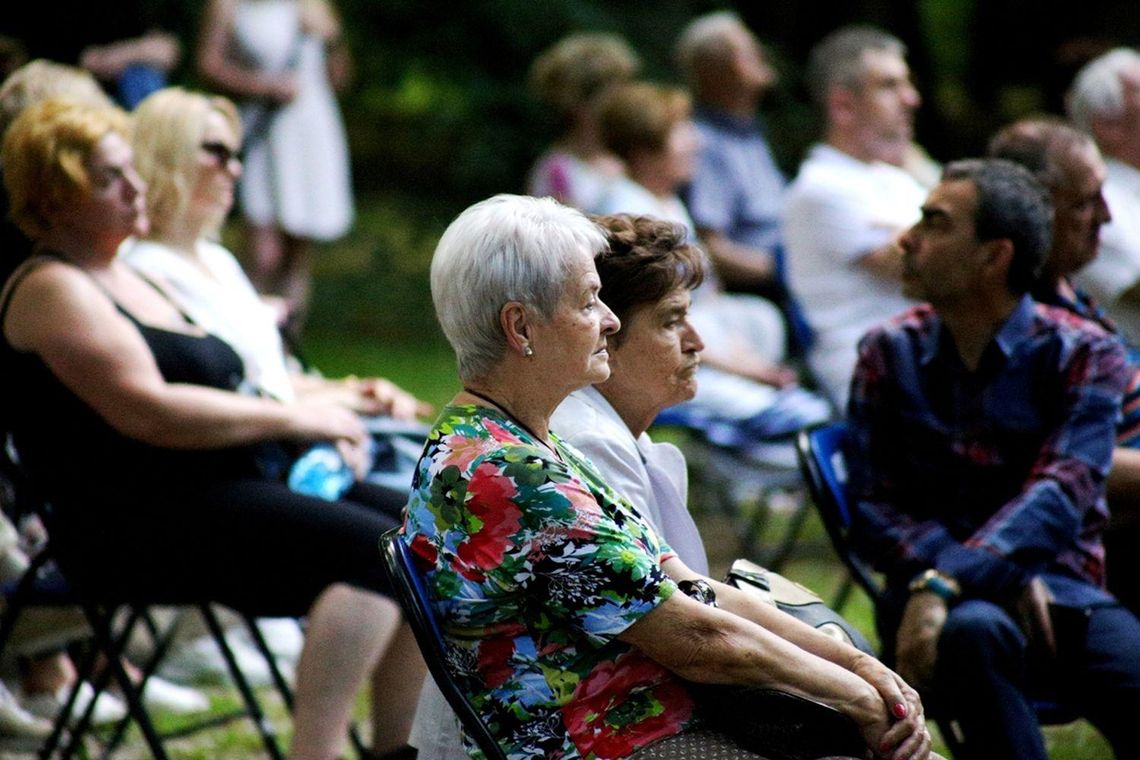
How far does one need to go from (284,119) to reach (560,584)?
6550 millimetres

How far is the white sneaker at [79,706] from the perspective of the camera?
4.46m

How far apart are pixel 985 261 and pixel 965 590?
0.75 m

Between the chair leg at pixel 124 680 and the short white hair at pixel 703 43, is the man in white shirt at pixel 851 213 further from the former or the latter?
the chair leg at pixel 124 680


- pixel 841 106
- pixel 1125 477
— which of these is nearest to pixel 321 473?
pixel 1125 477

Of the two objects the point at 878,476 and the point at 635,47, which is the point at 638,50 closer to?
the point at 635,47

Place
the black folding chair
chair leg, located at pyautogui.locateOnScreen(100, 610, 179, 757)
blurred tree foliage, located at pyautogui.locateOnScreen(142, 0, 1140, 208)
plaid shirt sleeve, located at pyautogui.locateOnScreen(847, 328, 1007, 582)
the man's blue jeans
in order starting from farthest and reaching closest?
blurred tree foliage, located at pyautogui.locateOnScreen(142, 0, 1140, 208) → chair leg, located at pyautogui.locateOnScreen(100, 610, 179, 757) → the black folding chair → plaid shirt sleeve, located at pyautogui.locateOnScreen(847, 328, 1007, 582) → the man's blue jeans

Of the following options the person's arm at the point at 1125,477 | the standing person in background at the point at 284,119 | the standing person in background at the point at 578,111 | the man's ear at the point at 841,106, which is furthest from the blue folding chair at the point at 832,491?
the standing person in background at the point at 284,119

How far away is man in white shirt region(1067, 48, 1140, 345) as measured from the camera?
4.68 m

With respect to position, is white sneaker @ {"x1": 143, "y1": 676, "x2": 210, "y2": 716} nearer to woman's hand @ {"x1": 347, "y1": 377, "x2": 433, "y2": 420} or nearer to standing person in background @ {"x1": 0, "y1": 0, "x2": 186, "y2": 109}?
woman's hand @ {"x1": 347, "y1": 377, "x2": 433, "y2": 420}

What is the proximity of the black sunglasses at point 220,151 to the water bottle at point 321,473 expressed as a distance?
95 centimetres

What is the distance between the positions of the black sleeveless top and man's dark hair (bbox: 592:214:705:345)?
52.5 inches

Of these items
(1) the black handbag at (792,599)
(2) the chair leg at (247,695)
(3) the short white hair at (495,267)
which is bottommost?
(2) the chair leg at (247,695)

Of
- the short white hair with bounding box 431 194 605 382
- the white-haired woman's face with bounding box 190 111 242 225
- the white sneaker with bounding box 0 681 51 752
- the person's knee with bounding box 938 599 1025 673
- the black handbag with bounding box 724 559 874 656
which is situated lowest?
the white sneaker with bounding box 0 681 51 752

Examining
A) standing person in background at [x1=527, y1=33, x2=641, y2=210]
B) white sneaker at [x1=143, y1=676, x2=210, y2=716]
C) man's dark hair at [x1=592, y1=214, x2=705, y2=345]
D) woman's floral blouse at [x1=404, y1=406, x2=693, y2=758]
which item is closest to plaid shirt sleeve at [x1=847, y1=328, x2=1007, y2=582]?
man's dark hair at [x1=592, y1=214, x2=705, y2=345]
